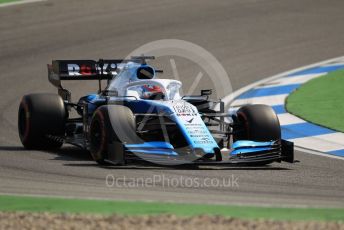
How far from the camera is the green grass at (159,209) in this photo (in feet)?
27.3

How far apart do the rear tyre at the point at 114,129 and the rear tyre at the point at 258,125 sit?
1.51 meters

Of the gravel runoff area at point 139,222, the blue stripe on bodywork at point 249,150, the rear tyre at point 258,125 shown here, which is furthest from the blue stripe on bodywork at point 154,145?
the gravel runoff area at point 139,222

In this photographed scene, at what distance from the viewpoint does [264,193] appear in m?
9.67

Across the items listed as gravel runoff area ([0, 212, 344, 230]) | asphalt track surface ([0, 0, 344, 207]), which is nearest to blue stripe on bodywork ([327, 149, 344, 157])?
asphalt track surface ([0, 0, 344, 207])

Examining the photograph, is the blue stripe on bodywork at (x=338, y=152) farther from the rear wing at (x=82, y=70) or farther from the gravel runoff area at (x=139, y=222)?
the gravel runoff area at (x=139, y=222)

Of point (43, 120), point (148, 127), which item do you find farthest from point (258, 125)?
point (43, 120)

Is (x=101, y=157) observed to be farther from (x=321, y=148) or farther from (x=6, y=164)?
(x=321, y=148)

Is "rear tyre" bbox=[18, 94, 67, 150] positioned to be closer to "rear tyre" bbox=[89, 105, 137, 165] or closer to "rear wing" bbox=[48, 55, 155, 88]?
"rear wing" bbox=[48, 55, 155, 88]

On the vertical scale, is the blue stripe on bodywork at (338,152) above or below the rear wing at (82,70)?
below

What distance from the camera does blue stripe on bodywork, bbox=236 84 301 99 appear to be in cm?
1688

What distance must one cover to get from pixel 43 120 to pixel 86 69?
1.44 meters

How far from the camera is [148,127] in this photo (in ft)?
38.3

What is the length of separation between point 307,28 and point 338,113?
750cm

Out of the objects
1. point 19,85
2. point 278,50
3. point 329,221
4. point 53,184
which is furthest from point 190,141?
point 278,50
